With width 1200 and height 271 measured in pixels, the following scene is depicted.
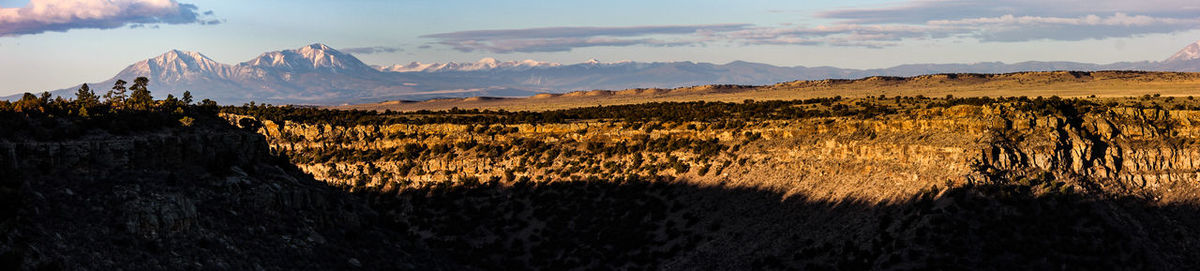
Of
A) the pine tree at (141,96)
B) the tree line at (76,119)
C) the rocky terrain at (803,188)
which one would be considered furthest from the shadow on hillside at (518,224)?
the pine tree at (141,96)

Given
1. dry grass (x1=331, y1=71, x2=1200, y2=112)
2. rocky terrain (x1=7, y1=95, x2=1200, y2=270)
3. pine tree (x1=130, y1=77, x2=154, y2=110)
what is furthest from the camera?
dry grass (x1=331, y1=71, x2=1200, y2=112)

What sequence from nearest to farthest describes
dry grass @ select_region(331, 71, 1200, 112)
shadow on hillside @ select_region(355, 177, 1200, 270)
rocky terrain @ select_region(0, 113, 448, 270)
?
rocky terrain @ select_region(0, 113, 448, 270), shadow on hillside @ select_region(355, 177, 1200, 270), dry grass @ select_region(331, 71, 1200, 112)

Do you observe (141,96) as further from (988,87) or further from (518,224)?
(988,87)

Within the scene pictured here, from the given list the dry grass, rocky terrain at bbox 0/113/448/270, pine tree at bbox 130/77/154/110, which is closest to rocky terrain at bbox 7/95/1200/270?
rocky terrain at bbox 0/113/448/270

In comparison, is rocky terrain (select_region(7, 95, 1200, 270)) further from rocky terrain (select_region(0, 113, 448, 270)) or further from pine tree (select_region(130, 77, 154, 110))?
pine tree (select_region(130, 77, 154, 110))

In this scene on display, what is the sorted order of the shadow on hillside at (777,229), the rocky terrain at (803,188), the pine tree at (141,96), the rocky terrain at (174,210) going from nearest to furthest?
1. the rocky terrain at (174,210)
2. the shadow on hillside at (777,229)
3. the rocky terrain at (803,188)
4. the pine tree at (141,96)

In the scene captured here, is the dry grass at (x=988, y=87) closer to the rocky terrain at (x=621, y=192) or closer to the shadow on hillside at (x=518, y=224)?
the rocky terrain at (x=621, y=192)

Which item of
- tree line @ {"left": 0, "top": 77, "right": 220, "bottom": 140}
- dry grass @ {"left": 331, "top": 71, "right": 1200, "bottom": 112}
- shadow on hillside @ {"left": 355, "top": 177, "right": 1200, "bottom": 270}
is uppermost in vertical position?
tree line @ {"left": 0, "top": 77, "right": 220, "bottom": 140}

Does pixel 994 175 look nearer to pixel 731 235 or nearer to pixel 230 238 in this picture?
pixel 731 235

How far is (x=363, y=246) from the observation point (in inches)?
1737

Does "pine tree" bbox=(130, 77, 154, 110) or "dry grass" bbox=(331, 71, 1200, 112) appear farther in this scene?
"dry grass" bbox=(331, 71, 1200, 112)

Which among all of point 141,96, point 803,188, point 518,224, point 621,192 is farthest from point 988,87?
point 141,96

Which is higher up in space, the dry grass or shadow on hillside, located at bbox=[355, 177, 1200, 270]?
the dry grass

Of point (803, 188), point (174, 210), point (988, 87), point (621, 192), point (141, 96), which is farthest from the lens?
point (988, 87)
